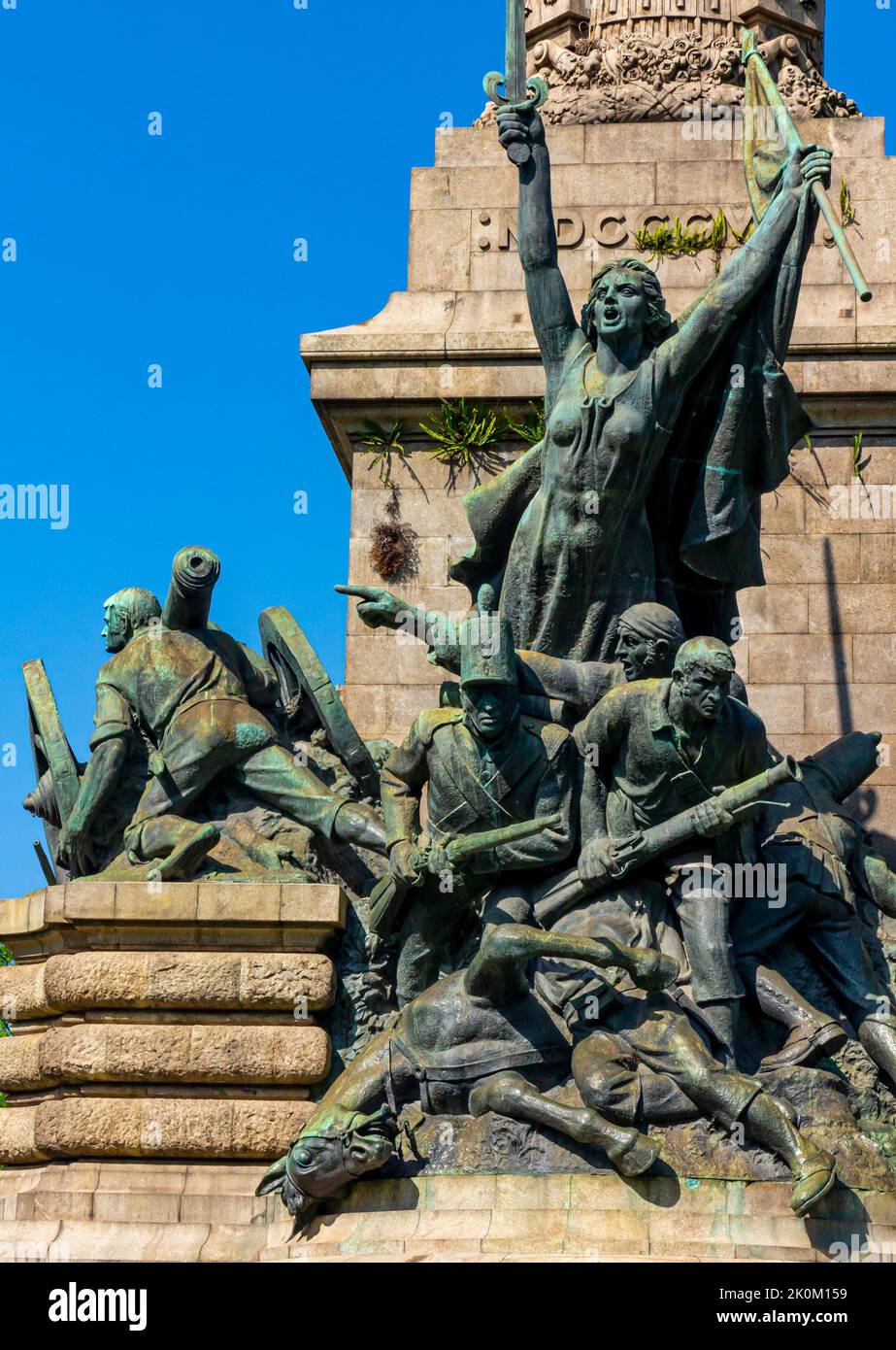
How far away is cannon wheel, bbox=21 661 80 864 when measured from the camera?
17.1 m

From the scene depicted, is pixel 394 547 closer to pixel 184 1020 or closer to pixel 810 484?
pixel 810 484

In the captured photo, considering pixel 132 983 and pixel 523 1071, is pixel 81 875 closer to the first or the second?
pixel 132 983

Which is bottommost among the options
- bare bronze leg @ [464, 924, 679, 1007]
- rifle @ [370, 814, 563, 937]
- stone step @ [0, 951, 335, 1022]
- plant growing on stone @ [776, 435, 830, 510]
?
bare bronze leg @ [464, 924, 679, 1007]

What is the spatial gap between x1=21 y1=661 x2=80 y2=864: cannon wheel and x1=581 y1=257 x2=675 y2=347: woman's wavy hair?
480 centimetres

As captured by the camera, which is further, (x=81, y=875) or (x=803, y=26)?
(x=803, y=26)

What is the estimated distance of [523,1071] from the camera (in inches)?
541

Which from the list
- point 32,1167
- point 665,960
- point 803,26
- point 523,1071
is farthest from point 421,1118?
point 803,26

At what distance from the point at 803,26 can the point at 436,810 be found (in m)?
8.80

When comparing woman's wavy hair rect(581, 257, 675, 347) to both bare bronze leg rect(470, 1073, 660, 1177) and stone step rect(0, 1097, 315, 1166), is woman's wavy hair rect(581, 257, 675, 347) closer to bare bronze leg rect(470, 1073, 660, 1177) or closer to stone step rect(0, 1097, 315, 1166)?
bare bronze leg rect(470, 1073, 660, 1177)

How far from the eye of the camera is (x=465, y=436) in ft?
61.8

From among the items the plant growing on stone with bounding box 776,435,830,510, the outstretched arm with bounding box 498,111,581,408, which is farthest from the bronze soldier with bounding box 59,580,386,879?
the plant growing on stone with bounding box 776,435,830,510

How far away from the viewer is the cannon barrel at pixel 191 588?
16.7 metres
